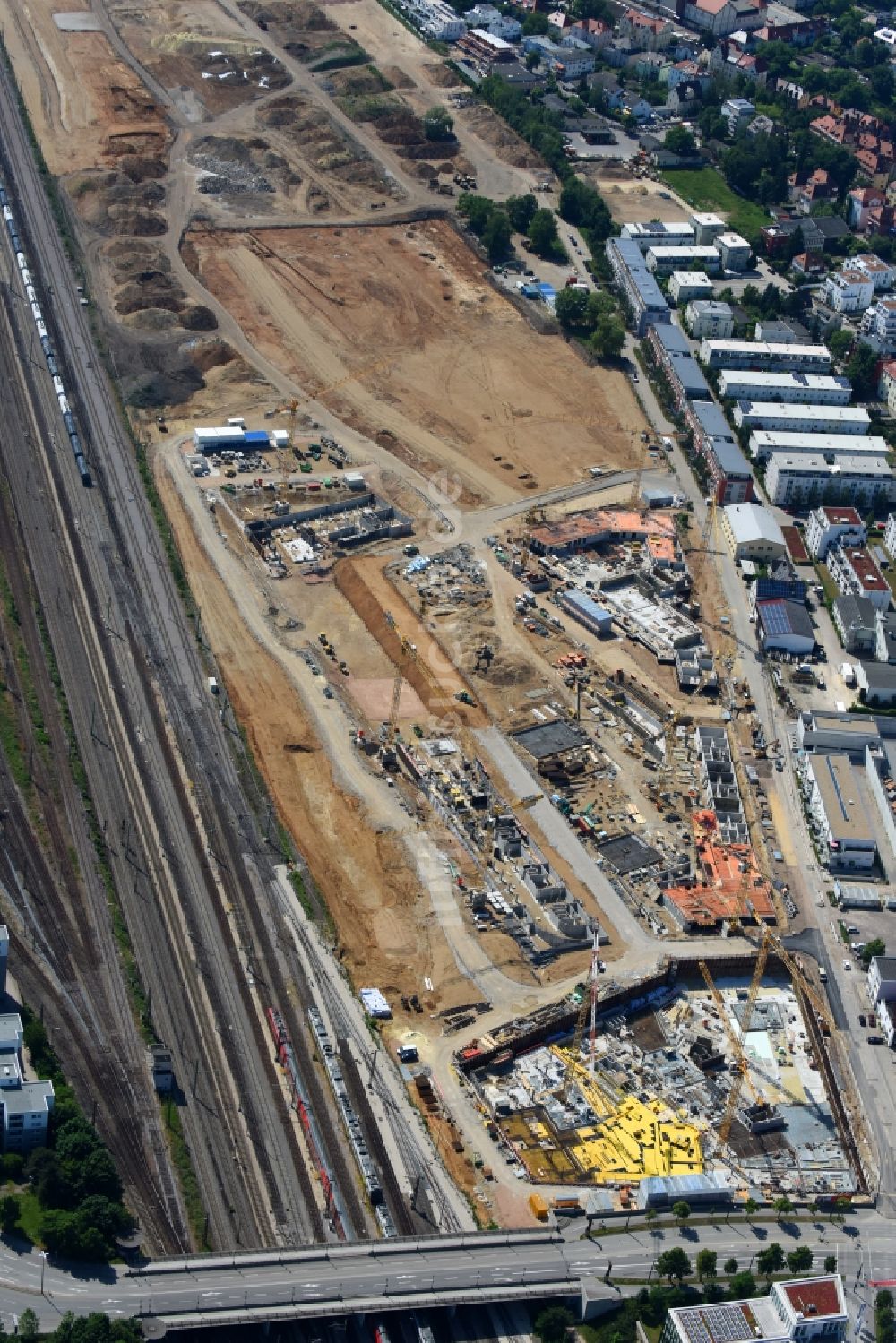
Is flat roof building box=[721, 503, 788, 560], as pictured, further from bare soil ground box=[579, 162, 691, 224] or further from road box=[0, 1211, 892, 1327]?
road box=[0, 1211, 892, 1327]

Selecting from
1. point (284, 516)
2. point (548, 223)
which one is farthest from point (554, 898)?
point (548, 223)

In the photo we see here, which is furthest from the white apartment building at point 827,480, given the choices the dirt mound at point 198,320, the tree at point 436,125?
the tree at point 436,125

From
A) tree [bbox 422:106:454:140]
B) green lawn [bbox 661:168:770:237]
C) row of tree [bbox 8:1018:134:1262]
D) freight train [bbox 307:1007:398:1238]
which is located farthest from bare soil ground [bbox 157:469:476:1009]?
tree [bbox 422:106:454:140]

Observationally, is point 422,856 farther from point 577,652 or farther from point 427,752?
point 577,652

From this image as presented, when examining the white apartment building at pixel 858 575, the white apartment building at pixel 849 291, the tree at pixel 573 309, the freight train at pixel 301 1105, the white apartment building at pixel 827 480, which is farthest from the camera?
the white apartment building at pixel 849 291

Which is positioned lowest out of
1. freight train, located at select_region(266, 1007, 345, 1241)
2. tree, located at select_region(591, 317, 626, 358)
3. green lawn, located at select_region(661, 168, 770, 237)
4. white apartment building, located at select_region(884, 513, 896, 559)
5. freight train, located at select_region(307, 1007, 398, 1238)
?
white apartment building, located at select_region(884, 513, 896, 559)

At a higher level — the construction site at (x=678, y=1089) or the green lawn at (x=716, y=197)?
the construction site at (x=678, y=1089)

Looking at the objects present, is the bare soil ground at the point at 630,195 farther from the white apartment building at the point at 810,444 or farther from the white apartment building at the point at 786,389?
the white apartment building at the point at 810,444
